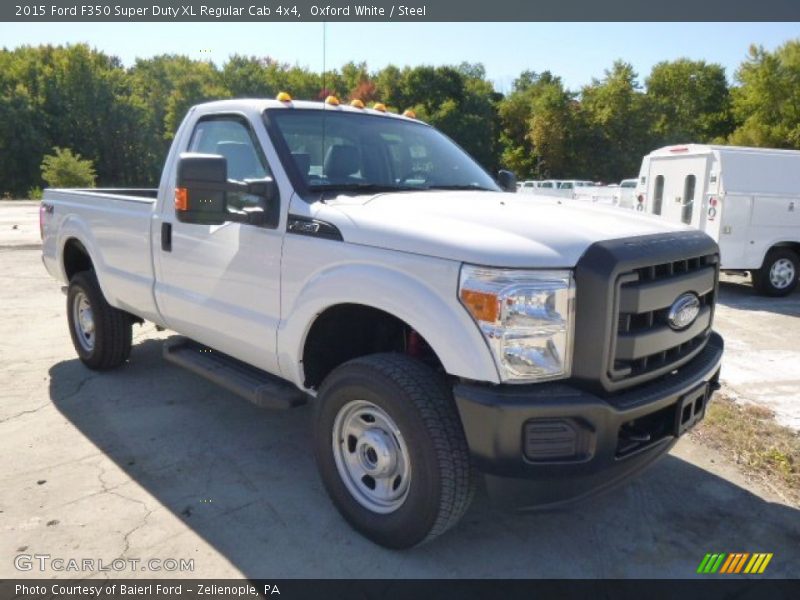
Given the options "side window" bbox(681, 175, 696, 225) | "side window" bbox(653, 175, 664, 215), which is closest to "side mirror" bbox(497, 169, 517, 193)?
"side window" bbox(681, 175, 696, 225)

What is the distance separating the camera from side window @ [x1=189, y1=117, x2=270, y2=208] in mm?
3633

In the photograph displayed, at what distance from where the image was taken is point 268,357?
356 cm

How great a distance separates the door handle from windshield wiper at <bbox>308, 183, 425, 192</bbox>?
1.32 metres

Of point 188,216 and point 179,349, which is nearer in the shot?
point 188,216

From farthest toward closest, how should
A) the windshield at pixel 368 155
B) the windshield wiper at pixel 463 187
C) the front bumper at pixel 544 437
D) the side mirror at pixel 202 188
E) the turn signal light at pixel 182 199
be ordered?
1. the windshield wiper at pixel 463 187
2. the windshield at pixel 368 155
3. the turn signal light at pixel 182 199
4. the side mirror at pixel 202 188
5. the front bumper at pixel 544 437

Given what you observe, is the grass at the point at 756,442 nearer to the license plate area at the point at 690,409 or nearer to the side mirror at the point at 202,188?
the license plate area at the point at 690,409

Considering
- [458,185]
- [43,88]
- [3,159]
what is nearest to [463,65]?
[43,88]

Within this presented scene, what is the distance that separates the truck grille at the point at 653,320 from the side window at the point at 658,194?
864 cm

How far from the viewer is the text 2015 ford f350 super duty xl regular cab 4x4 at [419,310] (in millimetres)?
2537

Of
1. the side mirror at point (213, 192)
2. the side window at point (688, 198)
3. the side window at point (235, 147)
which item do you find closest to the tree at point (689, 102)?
the side window at point (688, 198)

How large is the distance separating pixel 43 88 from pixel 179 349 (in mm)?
54116

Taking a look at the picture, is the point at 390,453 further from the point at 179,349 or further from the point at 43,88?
the point at 43,88

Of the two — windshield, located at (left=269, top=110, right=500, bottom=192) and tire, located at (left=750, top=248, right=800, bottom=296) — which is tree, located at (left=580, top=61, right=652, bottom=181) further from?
windshield, located at (left=269, top=110, right=500, bottom=192)
